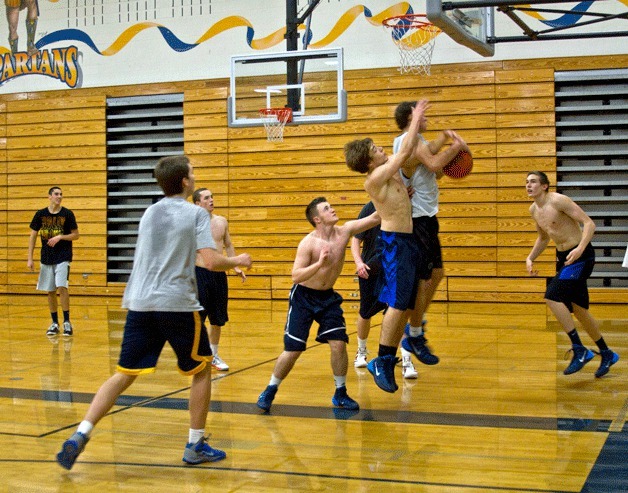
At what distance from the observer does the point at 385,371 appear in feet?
19.9

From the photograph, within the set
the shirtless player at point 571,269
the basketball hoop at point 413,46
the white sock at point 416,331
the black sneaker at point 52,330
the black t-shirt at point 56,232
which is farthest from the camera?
the basketball hoop at point 413,46

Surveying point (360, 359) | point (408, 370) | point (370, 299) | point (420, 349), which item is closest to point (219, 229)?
point (370, 299)

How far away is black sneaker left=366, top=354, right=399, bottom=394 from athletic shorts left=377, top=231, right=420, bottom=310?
38 centimetres

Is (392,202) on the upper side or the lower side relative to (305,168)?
lower

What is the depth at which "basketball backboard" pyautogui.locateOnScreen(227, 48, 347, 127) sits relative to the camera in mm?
10836

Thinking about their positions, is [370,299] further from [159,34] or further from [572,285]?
[159,34]

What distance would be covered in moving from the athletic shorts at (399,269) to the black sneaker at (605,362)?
203cm

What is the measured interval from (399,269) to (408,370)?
1.50 meters

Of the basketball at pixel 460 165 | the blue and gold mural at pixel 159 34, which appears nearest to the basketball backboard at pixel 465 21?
the basketball at pixel 460 165

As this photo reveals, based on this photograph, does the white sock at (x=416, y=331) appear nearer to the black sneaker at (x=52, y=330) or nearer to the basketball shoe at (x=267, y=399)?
the basketball shoe at (x=267, y=399)

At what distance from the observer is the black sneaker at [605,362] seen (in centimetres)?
718

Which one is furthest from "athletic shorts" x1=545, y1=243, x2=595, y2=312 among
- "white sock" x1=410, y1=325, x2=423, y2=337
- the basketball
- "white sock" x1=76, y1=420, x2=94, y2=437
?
"white sock" x1=76, y1=420, x2=94, y2=437

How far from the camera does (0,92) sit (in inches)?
640

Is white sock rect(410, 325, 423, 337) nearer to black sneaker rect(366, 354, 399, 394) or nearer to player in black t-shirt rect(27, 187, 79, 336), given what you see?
black sneaker rect(366, 354, 399, 394)
